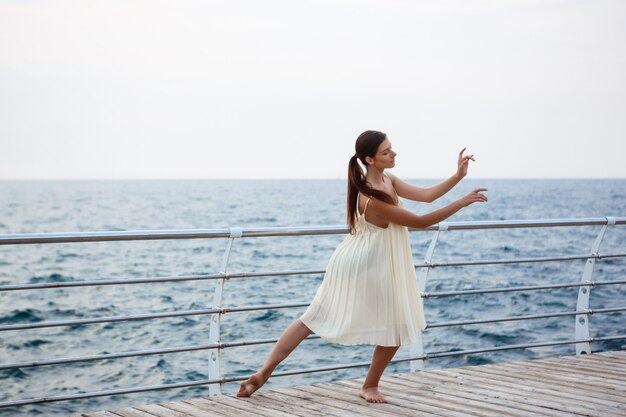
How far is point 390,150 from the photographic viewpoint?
4.52m

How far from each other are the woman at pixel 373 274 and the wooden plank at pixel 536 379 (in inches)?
34.6

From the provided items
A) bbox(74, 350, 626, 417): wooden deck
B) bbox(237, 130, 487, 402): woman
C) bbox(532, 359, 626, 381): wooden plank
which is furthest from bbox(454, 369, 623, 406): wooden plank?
bbox(237, 130, 487, 402): woman

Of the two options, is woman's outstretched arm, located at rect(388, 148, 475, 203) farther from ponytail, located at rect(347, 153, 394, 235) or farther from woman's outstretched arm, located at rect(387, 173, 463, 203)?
ponytail, located at rect(347, 153, 394, 235)

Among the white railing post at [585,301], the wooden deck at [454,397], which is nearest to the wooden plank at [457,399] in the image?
the wooden deck at [454,397]

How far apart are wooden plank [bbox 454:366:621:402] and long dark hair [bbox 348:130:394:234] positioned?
1514 mm

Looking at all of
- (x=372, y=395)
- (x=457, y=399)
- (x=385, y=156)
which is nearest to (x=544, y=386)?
(x=457, y=399)

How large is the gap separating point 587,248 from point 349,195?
33.4 metres

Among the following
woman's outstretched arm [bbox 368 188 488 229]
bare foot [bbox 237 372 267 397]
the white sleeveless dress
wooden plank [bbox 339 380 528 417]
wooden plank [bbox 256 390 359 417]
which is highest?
woman's outstretched arm [bbox 368 188 488 229]

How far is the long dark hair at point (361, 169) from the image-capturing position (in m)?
4.46

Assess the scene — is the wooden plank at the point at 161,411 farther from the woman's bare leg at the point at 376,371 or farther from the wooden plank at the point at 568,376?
the wooden plank at the point at 568,376

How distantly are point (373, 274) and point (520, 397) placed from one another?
1.09m

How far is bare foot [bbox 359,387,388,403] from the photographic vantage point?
463 centimetres

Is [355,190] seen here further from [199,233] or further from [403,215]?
[199,233]

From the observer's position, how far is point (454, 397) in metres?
4.71
